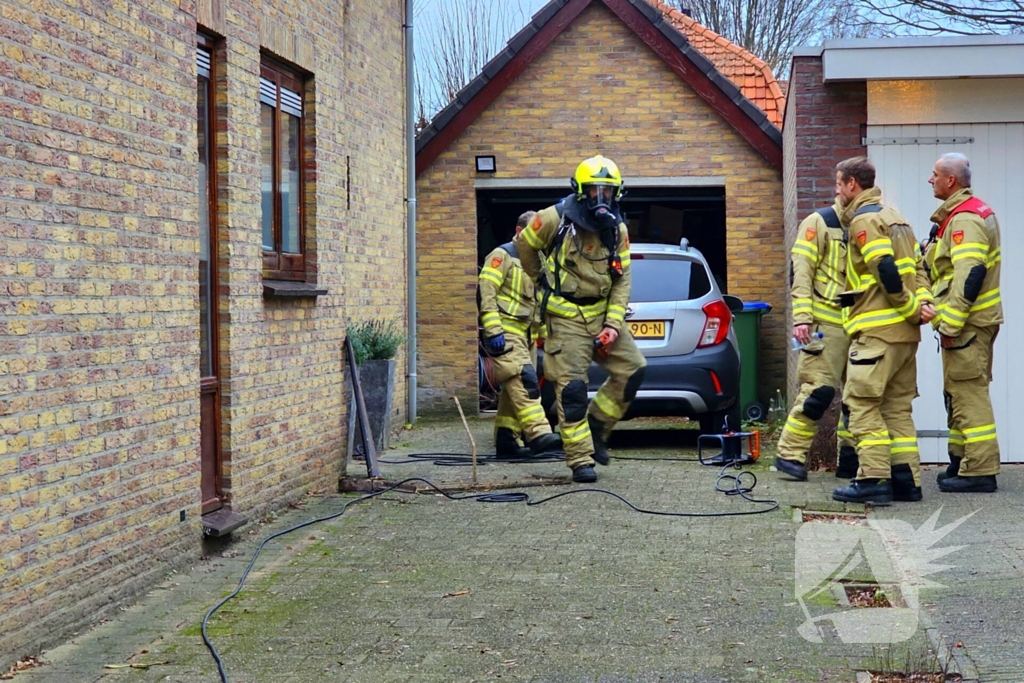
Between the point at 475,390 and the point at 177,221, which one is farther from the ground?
the point at 177,221

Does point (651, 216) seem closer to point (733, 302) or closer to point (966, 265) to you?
point (733, 302)

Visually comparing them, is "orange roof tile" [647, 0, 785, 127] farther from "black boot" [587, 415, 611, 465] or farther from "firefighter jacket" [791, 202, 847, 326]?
"black boot" [587, 415, 611, 465]

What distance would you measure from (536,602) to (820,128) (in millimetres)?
6022

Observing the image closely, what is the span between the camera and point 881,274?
26.6 ft

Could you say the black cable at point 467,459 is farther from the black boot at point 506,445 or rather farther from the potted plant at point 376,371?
the potted plant at point 376,371

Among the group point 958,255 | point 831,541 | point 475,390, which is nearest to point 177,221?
point 831,541

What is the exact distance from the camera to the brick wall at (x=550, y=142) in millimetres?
14531

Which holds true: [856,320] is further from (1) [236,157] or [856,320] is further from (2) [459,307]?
(2) [459,307]

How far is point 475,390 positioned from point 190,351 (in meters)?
8.06

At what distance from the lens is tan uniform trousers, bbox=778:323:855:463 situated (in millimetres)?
8922

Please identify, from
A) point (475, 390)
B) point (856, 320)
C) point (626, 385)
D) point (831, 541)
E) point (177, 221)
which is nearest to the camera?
point (177, 221)

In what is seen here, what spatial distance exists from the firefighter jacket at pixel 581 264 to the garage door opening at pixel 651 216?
5.97 meters

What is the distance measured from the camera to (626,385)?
367 inches

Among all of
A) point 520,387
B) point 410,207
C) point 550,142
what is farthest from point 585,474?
point 550,142
